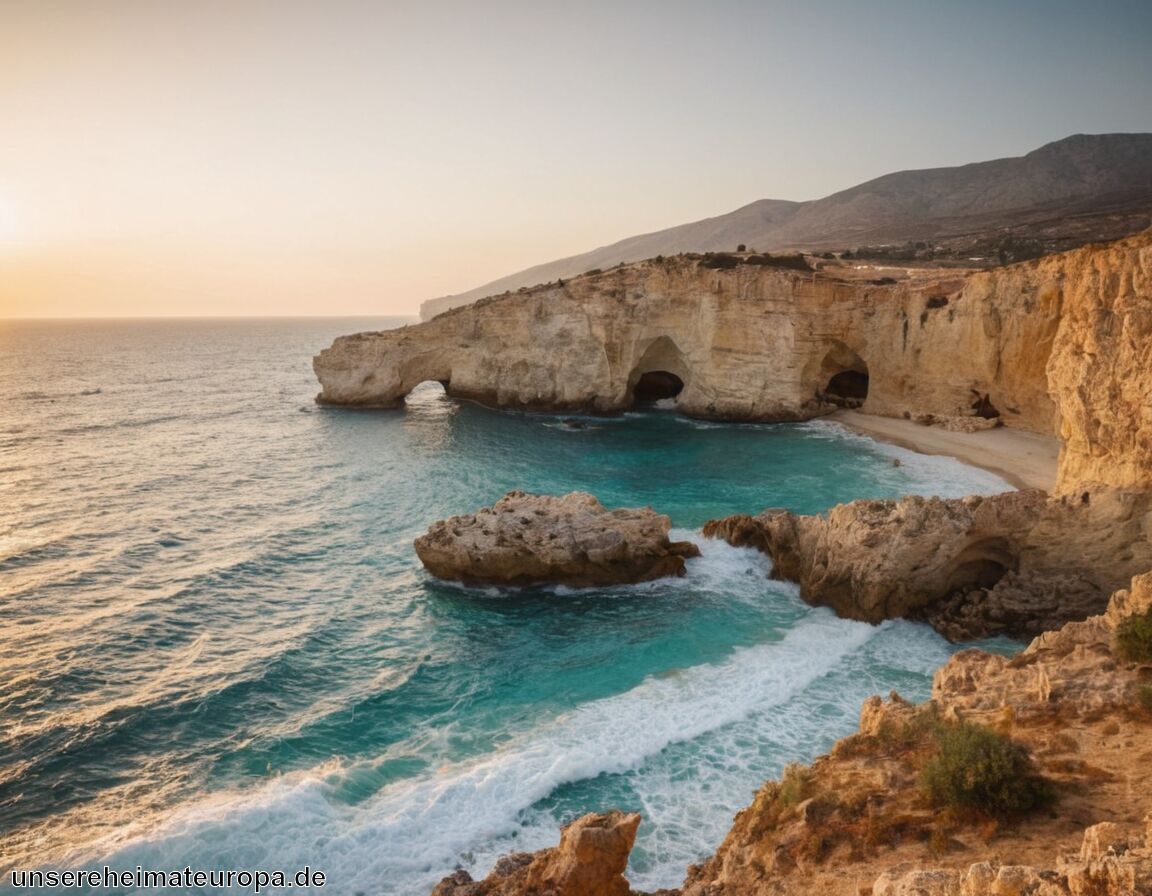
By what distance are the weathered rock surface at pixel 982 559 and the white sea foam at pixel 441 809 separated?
4301 mm

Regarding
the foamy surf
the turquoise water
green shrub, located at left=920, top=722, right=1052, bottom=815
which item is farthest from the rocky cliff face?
green shrub, located at left=920, top=722, right=1052, bottom=815

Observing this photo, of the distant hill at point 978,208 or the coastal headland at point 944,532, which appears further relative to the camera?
the distant hill at point 978,208

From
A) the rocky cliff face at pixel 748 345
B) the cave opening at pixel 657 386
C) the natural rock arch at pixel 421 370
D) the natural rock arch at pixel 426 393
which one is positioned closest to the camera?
the rocky cliff face at pixel 748 345

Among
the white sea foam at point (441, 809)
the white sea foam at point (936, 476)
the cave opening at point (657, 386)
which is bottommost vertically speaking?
the white sea foam at point (441, 809)

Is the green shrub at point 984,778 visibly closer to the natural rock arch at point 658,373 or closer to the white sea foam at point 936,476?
the white sea foam at point 936,476

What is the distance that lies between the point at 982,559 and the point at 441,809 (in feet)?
43.7

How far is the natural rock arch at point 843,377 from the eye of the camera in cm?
3819

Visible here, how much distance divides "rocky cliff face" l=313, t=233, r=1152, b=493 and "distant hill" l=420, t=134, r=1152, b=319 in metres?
21.6

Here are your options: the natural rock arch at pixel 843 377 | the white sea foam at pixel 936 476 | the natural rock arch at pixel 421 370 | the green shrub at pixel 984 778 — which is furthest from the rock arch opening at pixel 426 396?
the green shrub at pixel 984 778

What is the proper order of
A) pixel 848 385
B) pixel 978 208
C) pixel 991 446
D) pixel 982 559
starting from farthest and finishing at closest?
pixel 978 208 → pixel 848 385 → pixel 991 446 → pixel 982 559

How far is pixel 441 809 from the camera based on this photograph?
967 cm

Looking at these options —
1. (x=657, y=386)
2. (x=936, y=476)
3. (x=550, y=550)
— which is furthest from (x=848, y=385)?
(x=550, y=550)

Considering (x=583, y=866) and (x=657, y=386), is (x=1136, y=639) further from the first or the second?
(x=657, y=386)

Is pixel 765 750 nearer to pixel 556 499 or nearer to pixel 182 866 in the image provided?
pixel 182 866
